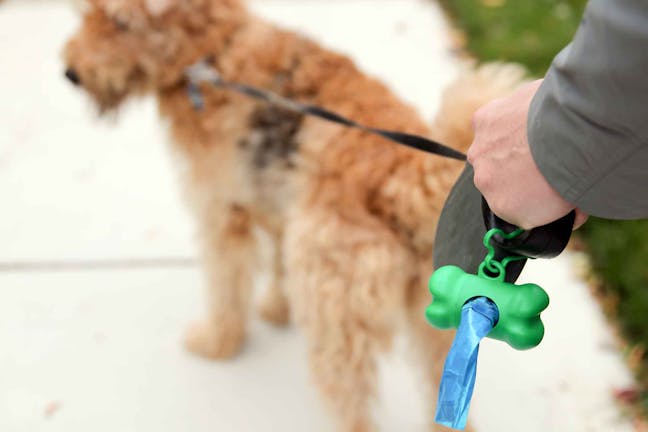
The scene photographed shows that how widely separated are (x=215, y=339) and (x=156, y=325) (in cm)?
44

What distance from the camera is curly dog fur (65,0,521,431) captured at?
89.0 inches

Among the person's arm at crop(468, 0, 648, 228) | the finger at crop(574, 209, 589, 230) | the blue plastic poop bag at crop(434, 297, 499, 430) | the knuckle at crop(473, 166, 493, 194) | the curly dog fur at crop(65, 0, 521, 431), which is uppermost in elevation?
the person's arm at crop(468, 0, 648, 228)

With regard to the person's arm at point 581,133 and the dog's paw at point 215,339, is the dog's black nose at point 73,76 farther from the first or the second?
the person's arm at point 581,133

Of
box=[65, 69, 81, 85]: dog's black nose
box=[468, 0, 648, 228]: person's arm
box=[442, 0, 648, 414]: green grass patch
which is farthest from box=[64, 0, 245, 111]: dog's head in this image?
box=[442, 0, 648, 414]: green grass patch

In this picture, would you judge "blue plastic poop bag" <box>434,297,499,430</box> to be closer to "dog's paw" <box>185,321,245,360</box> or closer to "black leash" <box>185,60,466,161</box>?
"black leash" <box>185,60,466,161</box>

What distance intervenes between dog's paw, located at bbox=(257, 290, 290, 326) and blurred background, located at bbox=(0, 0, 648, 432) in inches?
2.3

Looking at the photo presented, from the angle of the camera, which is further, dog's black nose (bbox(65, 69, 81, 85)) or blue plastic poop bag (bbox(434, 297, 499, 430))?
dog's black nose (bbox(65, 69, 81, 85))

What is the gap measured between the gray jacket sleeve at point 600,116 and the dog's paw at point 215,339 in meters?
2.26

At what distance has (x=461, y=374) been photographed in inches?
49.4

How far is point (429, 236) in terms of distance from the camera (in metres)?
2.23

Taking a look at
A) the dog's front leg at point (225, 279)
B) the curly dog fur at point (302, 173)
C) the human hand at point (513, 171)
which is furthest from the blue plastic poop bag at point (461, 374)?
the dog's front leg at point (225, 279)

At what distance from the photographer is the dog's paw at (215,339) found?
3.20 m

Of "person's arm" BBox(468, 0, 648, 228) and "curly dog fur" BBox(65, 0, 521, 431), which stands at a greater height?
"person's arm" BBox(468, 0, 648, 228)

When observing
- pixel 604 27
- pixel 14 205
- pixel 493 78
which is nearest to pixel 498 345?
pixel 493 78
